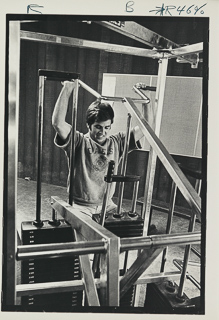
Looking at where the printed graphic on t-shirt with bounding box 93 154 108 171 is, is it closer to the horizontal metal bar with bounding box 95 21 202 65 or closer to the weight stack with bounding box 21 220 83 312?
the weight stack with bounding box 21 220 83 312

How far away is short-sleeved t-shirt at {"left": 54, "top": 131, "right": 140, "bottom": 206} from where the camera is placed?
1.20 metres

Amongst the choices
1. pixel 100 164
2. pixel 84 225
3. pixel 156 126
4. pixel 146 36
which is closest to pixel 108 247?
pixel 84 225

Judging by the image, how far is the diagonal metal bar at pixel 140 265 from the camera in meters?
0.93

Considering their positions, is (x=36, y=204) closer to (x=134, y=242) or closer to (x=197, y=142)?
(x=134, y=242)

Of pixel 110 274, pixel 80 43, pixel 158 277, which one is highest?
pixel 80 43

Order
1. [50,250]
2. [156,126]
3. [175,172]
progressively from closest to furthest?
[50,250] < [175,172] < [156,126]

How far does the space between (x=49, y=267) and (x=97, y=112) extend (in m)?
0.63

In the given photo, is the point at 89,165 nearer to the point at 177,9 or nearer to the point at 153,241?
the point at 153,241

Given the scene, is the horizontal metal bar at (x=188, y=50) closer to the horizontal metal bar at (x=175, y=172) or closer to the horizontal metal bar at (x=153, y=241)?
the horizontal metal bar at (x=175, y=172)

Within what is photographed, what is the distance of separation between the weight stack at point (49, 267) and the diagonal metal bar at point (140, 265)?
0.78ft

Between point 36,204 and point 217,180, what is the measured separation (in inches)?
25.2

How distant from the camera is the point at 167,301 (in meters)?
1.11

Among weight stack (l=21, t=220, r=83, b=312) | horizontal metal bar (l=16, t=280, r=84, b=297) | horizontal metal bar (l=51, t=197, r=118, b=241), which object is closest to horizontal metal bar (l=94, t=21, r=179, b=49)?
horizontal metal bar (l=51, t=197, r=118, b=241)

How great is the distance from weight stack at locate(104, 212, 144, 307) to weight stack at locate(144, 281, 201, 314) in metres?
0.09
